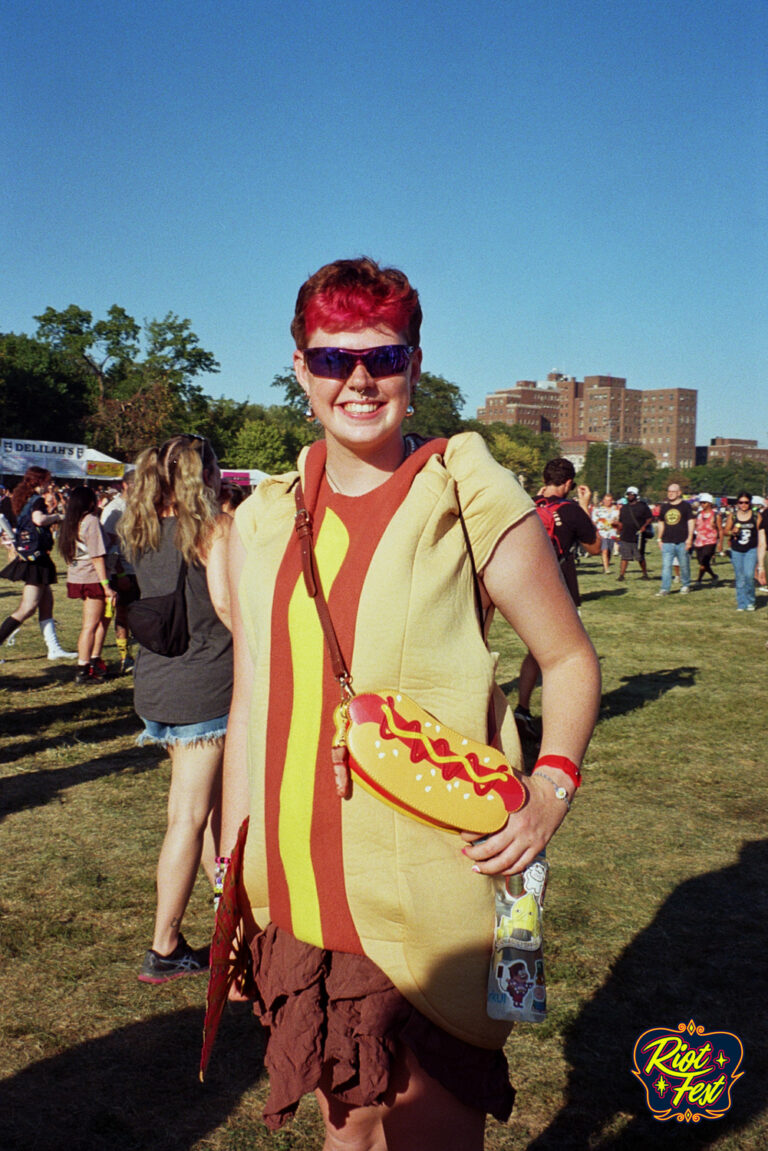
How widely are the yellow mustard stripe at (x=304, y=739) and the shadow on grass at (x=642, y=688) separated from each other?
7.25 m

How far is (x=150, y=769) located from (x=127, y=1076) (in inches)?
146

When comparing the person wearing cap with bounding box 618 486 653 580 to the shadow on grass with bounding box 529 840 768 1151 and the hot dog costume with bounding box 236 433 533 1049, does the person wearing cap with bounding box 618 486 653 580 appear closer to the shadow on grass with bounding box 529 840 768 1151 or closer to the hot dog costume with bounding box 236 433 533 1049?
the shadow on grass with bounding box 529 840 768 1151

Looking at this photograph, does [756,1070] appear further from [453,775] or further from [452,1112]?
[453,775]

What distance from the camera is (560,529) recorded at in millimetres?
8625

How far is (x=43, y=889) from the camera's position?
4875 mm

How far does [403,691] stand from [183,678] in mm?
2324

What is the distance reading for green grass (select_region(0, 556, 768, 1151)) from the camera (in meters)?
3.11

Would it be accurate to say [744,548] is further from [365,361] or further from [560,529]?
[365,361]

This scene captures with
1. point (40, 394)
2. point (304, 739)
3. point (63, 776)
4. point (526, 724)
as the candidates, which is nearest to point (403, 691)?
point (304, 739)

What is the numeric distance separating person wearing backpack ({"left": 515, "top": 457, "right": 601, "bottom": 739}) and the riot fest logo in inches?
173

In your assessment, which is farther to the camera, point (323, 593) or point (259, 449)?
point (259, 449)

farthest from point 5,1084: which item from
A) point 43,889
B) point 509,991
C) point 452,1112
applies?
point 509,991

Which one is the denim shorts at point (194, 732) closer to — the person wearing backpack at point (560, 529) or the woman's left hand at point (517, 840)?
the woman's left hand at point (517, 840)

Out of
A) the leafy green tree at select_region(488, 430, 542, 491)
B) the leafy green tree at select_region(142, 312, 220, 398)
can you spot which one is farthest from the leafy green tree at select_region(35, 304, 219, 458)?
the leafy green tree at select_region(488, 430, 542, 491)
